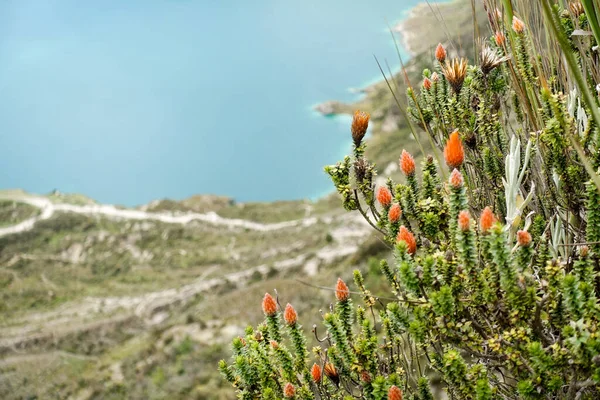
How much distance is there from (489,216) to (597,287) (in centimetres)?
50

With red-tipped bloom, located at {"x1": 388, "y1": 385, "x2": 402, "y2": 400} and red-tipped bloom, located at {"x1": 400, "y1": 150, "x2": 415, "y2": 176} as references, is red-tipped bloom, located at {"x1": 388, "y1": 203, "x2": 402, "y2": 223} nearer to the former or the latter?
red-tipped bloom, located at {"x1": 400, "y1": 150, "x2": 415, "y2": 176}

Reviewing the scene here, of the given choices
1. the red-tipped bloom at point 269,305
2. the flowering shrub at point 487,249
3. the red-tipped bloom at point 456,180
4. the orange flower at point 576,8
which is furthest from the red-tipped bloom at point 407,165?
the orange flower at point 576,8

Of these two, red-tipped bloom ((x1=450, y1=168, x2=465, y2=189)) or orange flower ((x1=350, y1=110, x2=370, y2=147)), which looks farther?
orange flower ((x1=350, y1=110, x2=370, y2=147))

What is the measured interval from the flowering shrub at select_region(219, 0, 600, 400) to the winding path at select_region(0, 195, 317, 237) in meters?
29.2

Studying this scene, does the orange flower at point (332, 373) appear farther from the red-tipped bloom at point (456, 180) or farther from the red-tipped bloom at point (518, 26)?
the red-tipped bloom at point (518, 26)

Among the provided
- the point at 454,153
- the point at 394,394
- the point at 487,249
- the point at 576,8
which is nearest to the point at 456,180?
the point at 454,153

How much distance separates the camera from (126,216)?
111ft

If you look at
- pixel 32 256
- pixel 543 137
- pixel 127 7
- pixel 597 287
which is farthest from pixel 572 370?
pixel 127 7

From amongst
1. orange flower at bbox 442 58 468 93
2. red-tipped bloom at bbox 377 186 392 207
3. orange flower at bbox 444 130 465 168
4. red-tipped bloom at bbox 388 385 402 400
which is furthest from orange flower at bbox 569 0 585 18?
red-tipped bloom at bbox 388 385 402 400

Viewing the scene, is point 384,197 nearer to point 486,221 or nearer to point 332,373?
point 486,221

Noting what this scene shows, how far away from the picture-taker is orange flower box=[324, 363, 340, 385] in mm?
1590

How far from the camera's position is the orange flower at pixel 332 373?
1.59 metres

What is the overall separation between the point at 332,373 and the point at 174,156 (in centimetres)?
3934

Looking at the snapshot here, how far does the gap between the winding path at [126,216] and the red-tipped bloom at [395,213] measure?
29464 millimetres
